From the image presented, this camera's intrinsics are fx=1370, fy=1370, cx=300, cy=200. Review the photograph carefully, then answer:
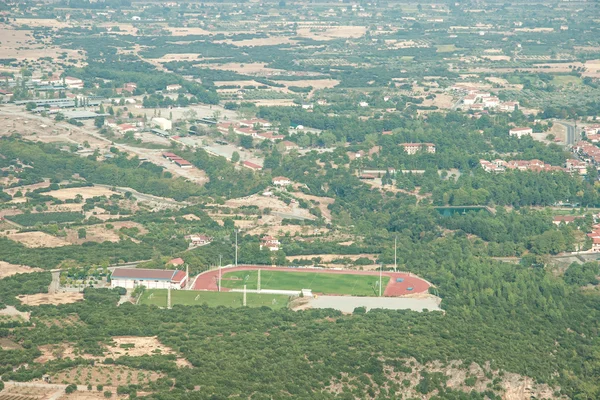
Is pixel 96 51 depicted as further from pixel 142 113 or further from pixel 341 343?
pixel 341 343

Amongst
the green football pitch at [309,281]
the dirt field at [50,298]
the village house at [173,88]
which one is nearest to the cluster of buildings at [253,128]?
the village house at [173,88]

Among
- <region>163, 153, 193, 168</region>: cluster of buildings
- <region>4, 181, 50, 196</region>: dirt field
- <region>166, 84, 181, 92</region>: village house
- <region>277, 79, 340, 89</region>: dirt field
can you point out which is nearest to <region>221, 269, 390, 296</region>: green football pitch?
<region>4, 181, 50, 196</region>: dirt field

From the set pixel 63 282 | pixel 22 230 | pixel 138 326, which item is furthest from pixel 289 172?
pixel 138 326

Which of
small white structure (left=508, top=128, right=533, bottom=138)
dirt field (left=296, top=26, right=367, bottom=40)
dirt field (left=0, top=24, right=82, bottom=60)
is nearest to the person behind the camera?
small white structure (left=508, top=128, right=533, bottom=138)

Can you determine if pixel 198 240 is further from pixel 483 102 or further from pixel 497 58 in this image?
pixel 497 58

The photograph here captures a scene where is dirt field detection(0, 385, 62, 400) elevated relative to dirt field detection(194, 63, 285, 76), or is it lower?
elevated

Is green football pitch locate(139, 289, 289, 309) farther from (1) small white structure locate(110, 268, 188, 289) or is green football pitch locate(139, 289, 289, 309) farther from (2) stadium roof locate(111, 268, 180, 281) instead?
(2) stadium roof locate(111, 268, 180, 281)

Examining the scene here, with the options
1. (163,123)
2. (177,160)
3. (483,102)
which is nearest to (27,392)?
(177,160)
